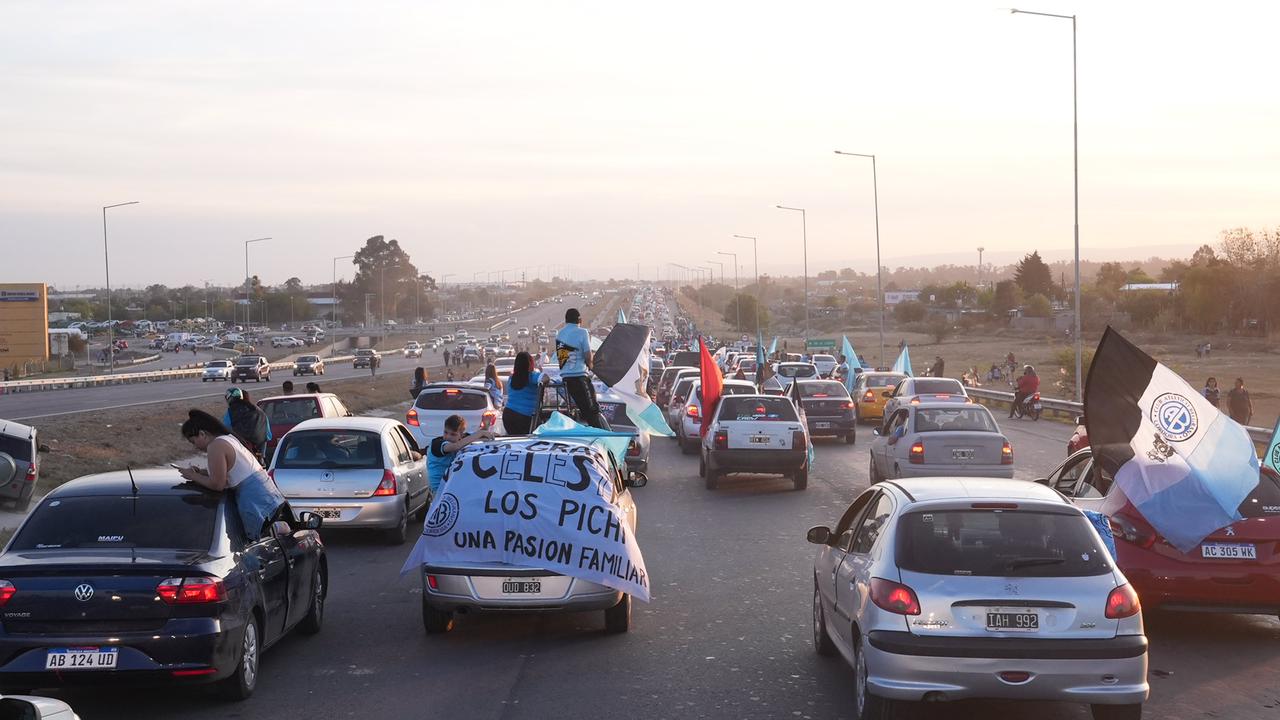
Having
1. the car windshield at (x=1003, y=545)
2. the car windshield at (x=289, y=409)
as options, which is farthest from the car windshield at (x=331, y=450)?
the car windshield at (x=1003, y=545)

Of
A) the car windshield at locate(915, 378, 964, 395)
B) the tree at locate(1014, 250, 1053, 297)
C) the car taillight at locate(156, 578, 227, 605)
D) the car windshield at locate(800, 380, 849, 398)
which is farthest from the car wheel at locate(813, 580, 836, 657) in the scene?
the tree at locate(1014, 250, 1053, 297)

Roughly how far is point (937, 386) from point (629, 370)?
49.1ft

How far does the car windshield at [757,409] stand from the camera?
21297 mm

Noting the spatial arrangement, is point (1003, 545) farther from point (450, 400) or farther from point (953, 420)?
point (450, 400)

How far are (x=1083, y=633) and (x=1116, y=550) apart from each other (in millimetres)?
3386

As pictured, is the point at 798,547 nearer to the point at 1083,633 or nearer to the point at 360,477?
the point at 360,477

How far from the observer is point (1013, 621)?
7.07 meters

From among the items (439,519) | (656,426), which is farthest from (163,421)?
(439,519)

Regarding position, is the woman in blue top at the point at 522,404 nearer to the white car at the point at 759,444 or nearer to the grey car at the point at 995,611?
the white car at the point at 759,444

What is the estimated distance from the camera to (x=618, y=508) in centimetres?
1040

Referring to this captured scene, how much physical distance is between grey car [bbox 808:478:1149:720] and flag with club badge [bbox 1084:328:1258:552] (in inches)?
110

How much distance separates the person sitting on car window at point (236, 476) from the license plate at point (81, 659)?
4.94 ft

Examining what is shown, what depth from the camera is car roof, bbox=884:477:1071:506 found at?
7.63m

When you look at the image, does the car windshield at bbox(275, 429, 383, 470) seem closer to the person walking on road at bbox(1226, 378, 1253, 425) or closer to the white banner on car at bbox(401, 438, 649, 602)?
the white banner on car at bbox(401, 438, 649, 602)
